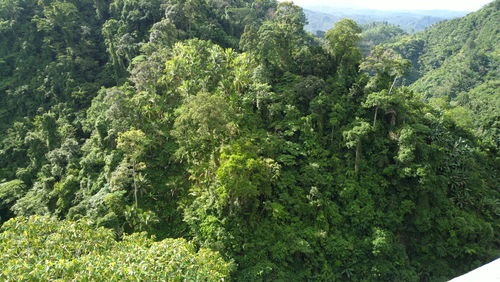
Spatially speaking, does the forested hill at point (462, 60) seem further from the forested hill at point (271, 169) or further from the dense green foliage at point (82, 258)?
the dense green foliage at point (82, 258)

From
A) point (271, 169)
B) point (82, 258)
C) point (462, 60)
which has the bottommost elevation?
point (462, 60)

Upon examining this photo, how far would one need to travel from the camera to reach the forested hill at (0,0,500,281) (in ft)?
58.2

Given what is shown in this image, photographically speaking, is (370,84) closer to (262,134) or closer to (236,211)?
(262,134)

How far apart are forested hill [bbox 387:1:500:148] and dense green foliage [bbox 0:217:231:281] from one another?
169 ft

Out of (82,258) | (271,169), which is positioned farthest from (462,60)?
(82,258)

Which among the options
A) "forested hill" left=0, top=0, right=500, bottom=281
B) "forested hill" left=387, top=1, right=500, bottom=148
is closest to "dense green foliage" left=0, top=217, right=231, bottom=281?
"forested hill" left=0, top=0, right=500, bottom=281

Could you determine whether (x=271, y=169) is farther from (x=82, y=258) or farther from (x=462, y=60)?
(x=462, y=60)

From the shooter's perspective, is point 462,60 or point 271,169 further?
point 462,60

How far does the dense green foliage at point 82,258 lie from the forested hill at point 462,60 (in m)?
51.5

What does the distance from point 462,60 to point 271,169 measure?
3377 inches

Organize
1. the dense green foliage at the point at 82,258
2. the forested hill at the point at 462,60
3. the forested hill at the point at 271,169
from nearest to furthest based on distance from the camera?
the dense green foliage at the point at 82,258 < the forested hill at the point at 271,169 < the forested hill at the point at 462,60

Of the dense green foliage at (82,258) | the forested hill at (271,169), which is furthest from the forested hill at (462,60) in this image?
the dense green foliage at (82,258)

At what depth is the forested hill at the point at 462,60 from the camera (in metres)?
60.7

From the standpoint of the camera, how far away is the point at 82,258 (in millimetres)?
7957
